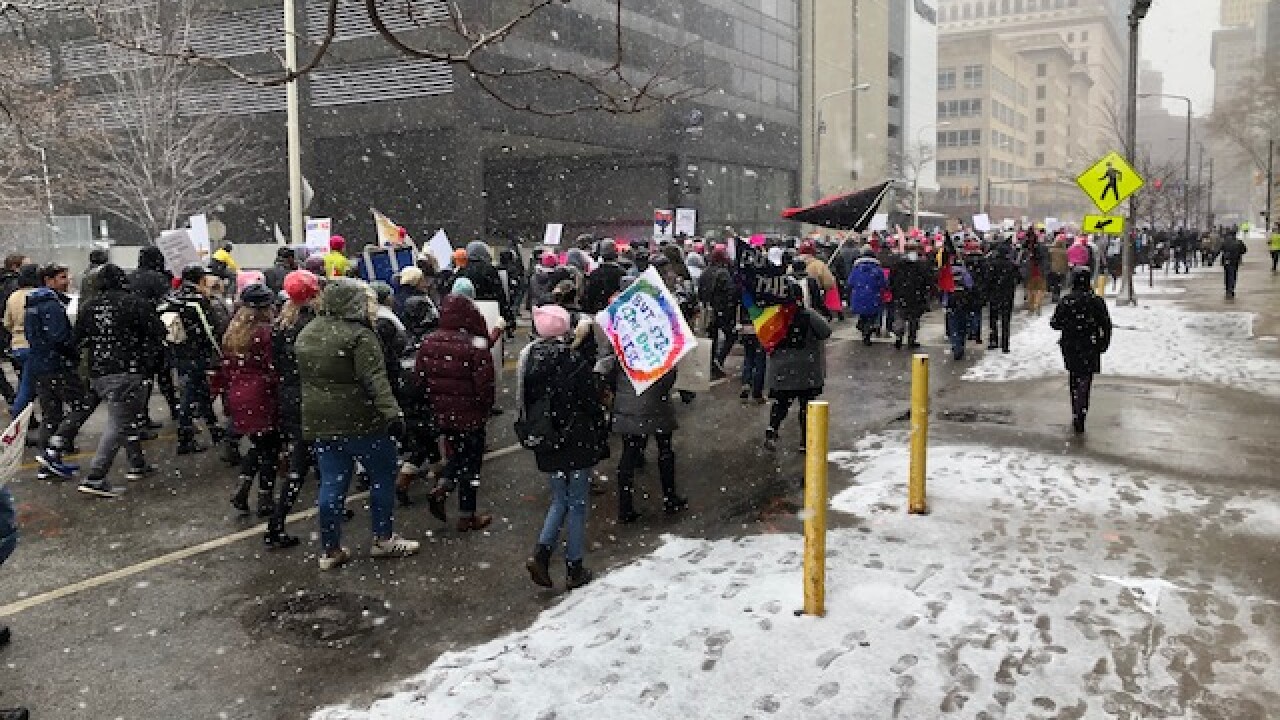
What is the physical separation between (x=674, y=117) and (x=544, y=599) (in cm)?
3974

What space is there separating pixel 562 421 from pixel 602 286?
429 cm

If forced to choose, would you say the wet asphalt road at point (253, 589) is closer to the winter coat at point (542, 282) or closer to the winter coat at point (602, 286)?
the winter coat at point (602, 286)

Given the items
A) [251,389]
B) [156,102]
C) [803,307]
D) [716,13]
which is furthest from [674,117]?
[251,389]

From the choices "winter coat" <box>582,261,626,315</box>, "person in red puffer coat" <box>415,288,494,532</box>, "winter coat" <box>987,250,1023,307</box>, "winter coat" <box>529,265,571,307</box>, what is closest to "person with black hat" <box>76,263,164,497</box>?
"person in red puffer coat" <box>415,288,494,532</box>

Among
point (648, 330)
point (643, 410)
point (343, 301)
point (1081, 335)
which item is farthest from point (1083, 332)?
point (343, 301)

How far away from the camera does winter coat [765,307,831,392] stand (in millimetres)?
9102

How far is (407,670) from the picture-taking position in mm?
4895

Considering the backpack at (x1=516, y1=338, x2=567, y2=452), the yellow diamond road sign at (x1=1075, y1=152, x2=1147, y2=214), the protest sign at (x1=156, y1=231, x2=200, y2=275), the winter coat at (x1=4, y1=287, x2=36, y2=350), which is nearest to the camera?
the backpack at (x1=516, y1=338, x2=567, y2=452)

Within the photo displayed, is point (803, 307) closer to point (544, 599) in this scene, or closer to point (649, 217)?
point (544, 599)

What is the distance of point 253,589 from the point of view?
6109 millimetres

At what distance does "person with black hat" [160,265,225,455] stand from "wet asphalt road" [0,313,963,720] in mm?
663

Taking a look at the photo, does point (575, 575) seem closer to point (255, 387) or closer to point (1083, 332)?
point (255, 387)

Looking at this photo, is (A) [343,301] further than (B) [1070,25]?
No

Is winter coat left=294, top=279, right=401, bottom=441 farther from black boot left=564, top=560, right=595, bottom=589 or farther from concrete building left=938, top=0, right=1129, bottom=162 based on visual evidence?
concrete building left=938, top=0, right=1129, bottom=162
